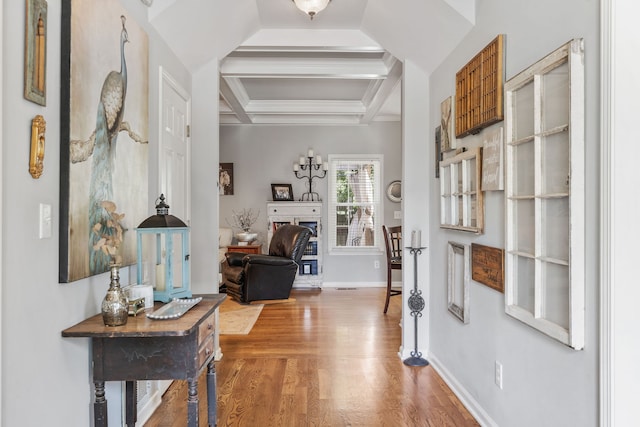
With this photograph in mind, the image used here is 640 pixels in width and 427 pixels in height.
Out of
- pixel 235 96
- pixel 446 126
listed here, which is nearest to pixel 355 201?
pixel 235 96

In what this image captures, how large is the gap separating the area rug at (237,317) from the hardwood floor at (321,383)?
0.12m

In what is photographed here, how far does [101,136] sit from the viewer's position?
1.86 m

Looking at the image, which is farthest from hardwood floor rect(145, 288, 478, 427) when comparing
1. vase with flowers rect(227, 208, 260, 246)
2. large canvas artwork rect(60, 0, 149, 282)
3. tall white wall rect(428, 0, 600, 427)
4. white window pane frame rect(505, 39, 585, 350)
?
vase with flowers rect(227, 208, 260, 246)

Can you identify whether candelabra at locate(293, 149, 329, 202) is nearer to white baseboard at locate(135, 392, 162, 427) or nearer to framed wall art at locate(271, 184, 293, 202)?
framed wall art at locate(271, 184, 293, 202)

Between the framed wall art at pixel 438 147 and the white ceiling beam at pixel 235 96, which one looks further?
the white ceiling beam at pixel 235 96

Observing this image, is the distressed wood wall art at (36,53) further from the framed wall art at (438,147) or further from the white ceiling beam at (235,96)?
the white ceiling beam at (235,96)

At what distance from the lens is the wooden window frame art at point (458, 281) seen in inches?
102

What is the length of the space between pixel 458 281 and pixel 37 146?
2422 millimetres

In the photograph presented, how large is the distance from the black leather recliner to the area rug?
208mm

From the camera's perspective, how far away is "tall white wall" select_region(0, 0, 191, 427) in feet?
4.21

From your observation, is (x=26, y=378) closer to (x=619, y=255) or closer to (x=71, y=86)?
(x=71, y=86)

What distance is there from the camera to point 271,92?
5.60 metres

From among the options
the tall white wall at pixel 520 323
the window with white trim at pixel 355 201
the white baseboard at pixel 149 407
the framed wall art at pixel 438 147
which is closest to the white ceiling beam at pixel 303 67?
the tall white wall at pixel 520 323

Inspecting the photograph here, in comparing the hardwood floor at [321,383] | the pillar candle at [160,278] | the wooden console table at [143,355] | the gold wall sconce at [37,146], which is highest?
the gold wall sconce at [37,146]
